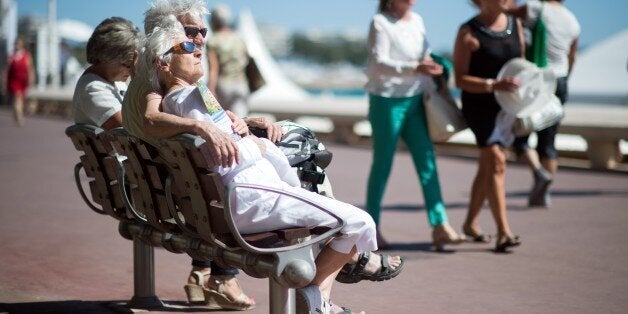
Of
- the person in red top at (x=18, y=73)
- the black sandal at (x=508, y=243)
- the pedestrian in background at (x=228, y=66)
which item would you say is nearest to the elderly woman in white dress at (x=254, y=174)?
the black sandal at (x=508, y=243)

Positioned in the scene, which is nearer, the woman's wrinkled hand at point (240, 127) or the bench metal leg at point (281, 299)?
the bench metal leg at point (281, 299)

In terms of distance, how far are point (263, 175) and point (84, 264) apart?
3053 mm

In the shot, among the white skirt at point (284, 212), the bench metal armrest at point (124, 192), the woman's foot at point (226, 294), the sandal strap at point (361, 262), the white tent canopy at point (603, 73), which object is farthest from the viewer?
the white tent canopy at point (603, 73)

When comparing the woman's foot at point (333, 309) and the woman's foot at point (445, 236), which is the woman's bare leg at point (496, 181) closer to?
the woman's foot at point (445, 236)

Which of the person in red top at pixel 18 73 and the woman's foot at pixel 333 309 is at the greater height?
the woman's foot at pixel 333 309

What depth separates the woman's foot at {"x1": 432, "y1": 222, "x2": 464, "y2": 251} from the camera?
25.4 feet

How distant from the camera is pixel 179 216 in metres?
5.09

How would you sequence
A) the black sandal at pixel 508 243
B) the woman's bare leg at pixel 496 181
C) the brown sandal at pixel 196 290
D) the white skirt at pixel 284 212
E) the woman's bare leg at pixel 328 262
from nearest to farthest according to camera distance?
the white skirt at pixel 284 212
the woman's bare leg at pixel 328 262
the brown sandal at pixel 196 290
the black sandal at pixel 508 243
the woman's bare leg at pixel 496 181

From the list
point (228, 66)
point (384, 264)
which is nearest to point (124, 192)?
point (384, 264)

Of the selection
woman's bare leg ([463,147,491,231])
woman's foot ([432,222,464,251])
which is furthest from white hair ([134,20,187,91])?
woman's bare leg ([463,147,491,231])

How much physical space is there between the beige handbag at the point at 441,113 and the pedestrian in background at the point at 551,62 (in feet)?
5.93

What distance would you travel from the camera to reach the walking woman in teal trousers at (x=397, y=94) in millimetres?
8016

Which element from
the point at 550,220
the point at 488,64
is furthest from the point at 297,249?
the point at 550,220

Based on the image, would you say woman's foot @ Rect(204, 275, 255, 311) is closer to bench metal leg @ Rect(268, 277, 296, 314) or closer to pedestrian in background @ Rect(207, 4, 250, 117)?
bench metal leg @ Rect(268, 277, 296, 314)
